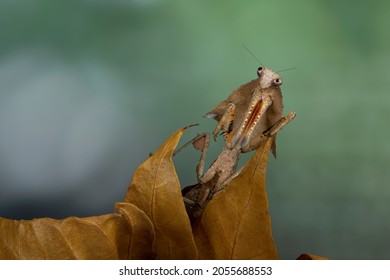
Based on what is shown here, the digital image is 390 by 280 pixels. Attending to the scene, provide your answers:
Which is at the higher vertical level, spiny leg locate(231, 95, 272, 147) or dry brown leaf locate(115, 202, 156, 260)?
spiny leg locate(231, 95, 272, 147)

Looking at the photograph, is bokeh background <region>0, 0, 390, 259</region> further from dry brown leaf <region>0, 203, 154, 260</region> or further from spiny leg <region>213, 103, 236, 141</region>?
dry brown leaf <region>0, 203, 154, 260</region>

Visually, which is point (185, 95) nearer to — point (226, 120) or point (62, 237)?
point (226, 120)

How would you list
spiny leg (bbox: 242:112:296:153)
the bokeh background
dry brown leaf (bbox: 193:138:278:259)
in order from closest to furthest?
dry brown leaf (bbox: 193:138:278:259) < spiny leg (bbox: 242:112:296:153) < the bokeh background

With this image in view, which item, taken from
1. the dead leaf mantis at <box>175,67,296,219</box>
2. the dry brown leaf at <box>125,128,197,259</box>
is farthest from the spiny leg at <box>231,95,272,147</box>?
the dry brown leaf at <box>125,128,197,259</box>

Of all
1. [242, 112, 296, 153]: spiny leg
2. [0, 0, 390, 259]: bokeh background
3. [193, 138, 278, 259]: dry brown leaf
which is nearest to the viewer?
[193, 138, 278, 259]: dry brown leaf

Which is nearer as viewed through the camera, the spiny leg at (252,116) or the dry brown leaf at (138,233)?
the dry brown leaf at (138,233)

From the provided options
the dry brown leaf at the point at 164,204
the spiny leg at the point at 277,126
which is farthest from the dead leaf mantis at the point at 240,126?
the dry brown leaf at the point at 164,204

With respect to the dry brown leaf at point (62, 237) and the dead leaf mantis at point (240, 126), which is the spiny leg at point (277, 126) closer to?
the dead leaf mantis at point (240, 126)
